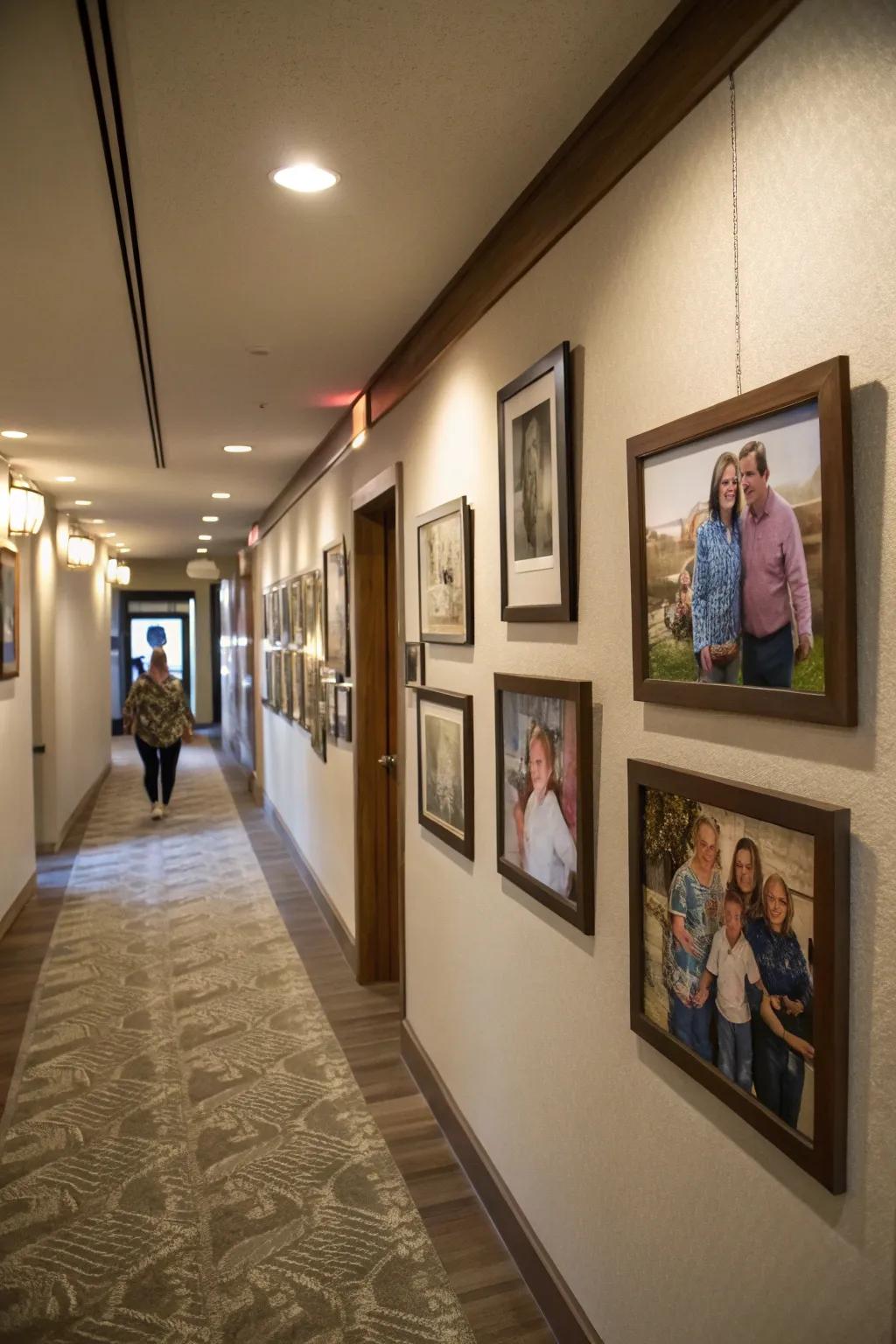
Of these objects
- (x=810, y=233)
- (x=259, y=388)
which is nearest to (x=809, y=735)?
(x=810, y=233)

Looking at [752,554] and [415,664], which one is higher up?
[752,554]

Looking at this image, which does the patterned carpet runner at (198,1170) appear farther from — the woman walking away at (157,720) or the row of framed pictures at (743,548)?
the woman walking away at (157,720)

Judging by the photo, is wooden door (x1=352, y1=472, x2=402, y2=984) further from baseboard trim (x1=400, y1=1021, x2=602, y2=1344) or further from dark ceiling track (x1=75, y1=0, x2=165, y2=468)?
dark ceiling track (x1=75, y1=0, x2=165, y2=468)

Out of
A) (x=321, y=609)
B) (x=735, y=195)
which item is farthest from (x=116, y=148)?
(x=321, y=609)

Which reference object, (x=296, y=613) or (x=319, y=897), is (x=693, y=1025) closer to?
(x=319, y=897)

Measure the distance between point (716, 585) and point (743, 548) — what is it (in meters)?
0.09

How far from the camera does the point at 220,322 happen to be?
328cm

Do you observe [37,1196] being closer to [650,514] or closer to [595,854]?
[595,854]

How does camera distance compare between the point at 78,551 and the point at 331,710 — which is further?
the point at 78,551

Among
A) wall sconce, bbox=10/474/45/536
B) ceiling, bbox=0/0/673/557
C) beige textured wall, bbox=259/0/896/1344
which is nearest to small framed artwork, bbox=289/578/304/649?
wall sconce, bbox=10/474/45/536

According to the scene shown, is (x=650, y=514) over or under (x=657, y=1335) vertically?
over

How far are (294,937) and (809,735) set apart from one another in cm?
440

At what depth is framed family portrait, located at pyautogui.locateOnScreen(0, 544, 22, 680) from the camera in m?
5.38

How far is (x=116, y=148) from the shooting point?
207 cm
